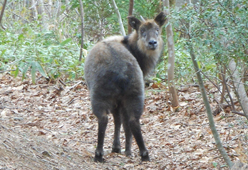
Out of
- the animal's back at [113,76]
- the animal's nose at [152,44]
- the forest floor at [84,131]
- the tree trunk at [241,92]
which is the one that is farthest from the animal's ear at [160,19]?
the tree trunk at [241,92]

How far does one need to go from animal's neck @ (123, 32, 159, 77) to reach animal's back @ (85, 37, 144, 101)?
81 centimetres

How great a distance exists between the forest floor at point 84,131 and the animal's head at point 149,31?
1.34 metres

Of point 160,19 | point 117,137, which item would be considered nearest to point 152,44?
point 160,19

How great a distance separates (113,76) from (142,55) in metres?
1.40

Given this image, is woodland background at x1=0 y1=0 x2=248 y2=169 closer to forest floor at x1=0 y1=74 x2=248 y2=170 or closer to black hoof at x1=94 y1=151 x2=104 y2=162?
forest floor at x1=0 y1=74 x2=248 y2=170

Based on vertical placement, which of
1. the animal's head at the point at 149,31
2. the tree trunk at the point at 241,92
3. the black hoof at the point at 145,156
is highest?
the animal's head at the point at 149,31

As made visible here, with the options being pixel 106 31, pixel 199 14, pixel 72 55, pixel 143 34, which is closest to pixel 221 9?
pixel 199 14

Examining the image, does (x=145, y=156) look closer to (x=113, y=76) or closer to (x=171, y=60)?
(x=113, y=76)

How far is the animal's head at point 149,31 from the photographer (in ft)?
21.0

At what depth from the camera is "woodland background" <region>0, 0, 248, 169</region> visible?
150 inches

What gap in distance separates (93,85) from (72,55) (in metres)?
6.02

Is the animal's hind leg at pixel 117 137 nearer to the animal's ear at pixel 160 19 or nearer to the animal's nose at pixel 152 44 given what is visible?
the animal's nose at pixel 152 44

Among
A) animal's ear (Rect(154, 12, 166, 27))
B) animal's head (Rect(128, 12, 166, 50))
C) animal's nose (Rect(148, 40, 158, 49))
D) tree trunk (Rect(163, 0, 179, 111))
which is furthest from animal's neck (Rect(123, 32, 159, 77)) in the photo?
tree trunk (Rect(163, 0, 179, 111))

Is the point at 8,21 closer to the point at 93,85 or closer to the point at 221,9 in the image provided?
the point at 93,85
